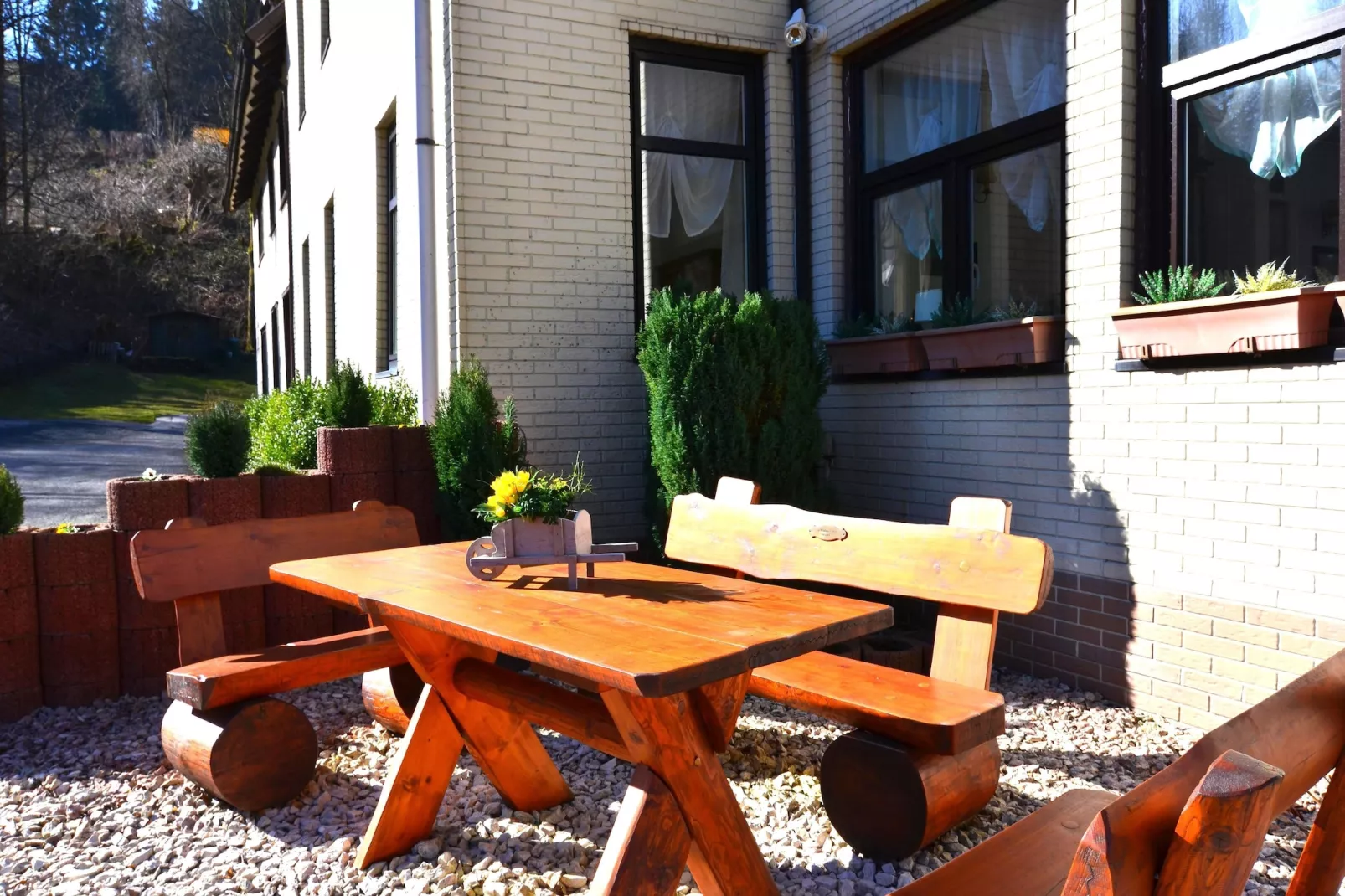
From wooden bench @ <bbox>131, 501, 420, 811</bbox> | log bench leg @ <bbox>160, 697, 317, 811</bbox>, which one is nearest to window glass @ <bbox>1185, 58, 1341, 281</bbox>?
wooden bench @ <bbox>131, 501, 420, 811</bbox>

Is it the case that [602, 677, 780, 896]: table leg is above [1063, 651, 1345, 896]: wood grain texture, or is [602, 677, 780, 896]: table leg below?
below

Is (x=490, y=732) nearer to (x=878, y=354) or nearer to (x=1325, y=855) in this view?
(x=1325, y=855)

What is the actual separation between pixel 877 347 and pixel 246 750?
12.2ft

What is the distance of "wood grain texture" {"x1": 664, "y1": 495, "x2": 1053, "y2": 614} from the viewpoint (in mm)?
2875

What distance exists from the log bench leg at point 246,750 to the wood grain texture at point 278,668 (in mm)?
73

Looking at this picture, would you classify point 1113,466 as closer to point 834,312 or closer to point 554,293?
point 834,312

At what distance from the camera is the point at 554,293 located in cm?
579

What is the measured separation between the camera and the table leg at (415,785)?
9.64 ft

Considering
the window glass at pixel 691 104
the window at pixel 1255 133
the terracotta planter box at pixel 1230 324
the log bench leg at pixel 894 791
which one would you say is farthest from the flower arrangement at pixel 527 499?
the window glass at pixel 691 104

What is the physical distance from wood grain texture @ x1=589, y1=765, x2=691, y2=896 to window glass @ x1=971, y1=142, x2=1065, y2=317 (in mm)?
3444

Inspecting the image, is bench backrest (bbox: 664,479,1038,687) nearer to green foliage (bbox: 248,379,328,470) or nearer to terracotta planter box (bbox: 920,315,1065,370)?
terracotta planter box (bbox: 920,315,1065,370)

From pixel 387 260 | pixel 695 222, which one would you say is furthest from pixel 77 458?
pixel 695 222

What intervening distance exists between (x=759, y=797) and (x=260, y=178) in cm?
1837

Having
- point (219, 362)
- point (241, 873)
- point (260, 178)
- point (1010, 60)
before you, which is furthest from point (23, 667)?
point (219, 362)
